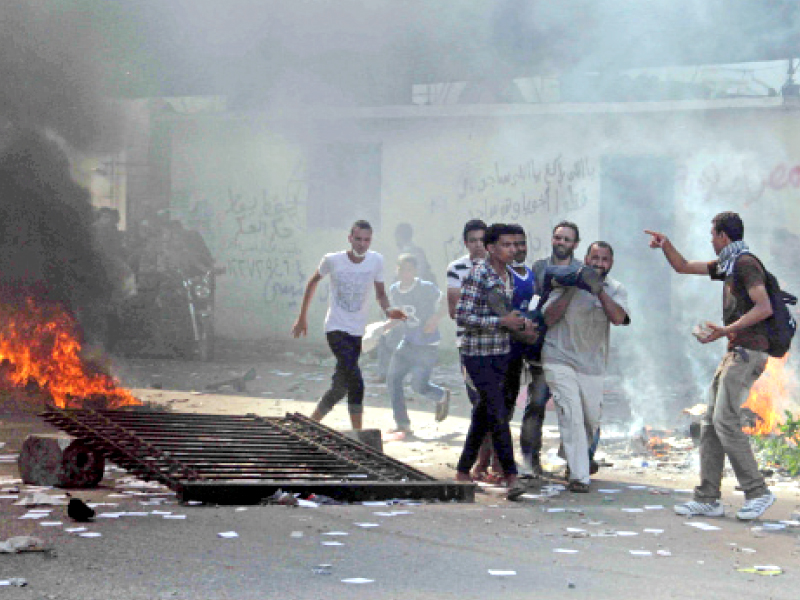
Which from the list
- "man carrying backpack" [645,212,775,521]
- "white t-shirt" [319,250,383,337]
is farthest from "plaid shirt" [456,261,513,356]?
"white t-shirt" [319,250,383,337]

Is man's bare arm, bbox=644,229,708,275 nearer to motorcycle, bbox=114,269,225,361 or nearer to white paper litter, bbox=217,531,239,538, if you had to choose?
white paper litter, bbox=217,531,239,538

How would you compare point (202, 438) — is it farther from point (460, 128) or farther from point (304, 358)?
point (460, 128)

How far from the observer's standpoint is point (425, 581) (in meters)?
4.50

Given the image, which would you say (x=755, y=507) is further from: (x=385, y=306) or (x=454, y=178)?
(x=454, y=178)

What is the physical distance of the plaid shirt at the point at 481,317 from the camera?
7.00 meters

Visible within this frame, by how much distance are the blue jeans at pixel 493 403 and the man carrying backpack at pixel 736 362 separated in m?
1.08

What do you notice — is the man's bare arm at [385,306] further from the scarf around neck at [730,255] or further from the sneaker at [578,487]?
the scarf around neck at [730,255]

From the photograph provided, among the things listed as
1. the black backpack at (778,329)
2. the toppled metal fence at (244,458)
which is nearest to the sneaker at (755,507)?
the black backpack at (778,329)

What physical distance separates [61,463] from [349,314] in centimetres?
309

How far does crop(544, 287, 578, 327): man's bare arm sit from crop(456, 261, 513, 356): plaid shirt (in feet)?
1.32

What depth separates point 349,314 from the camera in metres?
9.10

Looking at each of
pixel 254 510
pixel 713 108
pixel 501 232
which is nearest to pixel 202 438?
pixel 254 510

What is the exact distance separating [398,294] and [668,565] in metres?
5.98

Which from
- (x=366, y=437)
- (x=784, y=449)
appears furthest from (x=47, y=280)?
(x=784, y=449)
